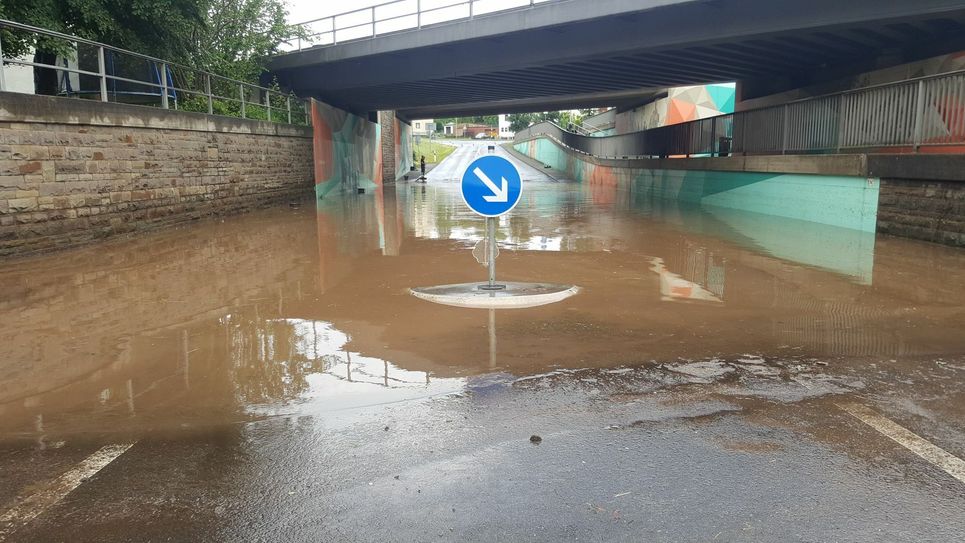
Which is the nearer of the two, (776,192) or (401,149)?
(776,192)

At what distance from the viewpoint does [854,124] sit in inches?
572

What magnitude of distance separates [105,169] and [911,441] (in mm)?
14383

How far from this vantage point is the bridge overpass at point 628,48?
17.3 meters

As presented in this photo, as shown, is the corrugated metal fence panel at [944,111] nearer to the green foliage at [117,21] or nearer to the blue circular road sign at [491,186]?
the blue circular road sign at [491,186]

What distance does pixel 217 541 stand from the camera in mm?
2838

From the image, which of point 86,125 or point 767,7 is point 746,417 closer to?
point 86,125

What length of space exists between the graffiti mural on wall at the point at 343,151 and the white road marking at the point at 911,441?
85.7 feet

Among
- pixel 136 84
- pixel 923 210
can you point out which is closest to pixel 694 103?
pixel 923 210

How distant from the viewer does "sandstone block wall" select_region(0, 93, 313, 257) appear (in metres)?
11.2

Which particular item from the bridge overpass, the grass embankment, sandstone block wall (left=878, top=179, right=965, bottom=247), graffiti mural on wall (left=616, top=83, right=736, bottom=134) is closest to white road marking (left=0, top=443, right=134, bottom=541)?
sandstone block wall (left=878, top=179, right=965, bottom=247)

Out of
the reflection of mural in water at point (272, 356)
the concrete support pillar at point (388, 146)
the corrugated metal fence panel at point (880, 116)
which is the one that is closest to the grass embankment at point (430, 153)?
the concrete support pillar at point (388, 146)

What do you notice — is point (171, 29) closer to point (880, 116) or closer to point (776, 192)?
point (776, 192)

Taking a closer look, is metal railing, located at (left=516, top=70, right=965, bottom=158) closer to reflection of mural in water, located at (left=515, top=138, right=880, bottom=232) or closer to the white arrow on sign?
reflection of mural in water, located at (left=515, top=138, right=880, bottom=232)

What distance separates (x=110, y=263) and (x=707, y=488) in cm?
1040
